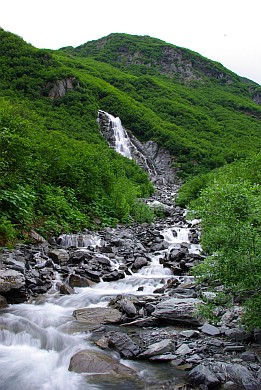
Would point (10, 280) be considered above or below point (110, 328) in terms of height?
above

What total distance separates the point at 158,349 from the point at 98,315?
2.41 m

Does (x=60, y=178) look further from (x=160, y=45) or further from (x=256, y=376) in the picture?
(x=160, y=45)

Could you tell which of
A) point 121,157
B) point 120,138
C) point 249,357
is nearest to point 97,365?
point 249,357

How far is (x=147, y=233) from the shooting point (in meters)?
19.7

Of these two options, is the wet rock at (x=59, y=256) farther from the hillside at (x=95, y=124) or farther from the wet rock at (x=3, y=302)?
the wet rock at (x=3, y=302)

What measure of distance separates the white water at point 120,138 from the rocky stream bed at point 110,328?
3968 centimetres

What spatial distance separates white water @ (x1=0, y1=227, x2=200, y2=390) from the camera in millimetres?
6500

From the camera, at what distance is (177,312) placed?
→ 890 centimetres

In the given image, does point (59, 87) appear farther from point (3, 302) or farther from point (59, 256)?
point (3, 302)

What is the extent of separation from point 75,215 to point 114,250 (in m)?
3.18

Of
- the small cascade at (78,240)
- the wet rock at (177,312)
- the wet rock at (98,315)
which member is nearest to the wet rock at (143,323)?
the wet rock at (177,312)

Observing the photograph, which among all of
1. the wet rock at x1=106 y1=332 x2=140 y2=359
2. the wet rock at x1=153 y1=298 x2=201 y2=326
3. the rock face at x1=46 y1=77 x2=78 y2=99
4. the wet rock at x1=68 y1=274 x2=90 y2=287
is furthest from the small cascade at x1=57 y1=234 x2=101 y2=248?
the rock face at x1=46 y1=77 x2=78 y2=99

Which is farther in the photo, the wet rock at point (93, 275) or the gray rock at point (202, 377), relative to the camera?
the wet rock at point (93, 275)

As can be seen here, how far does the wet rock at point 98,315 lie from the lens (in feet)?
29.3
